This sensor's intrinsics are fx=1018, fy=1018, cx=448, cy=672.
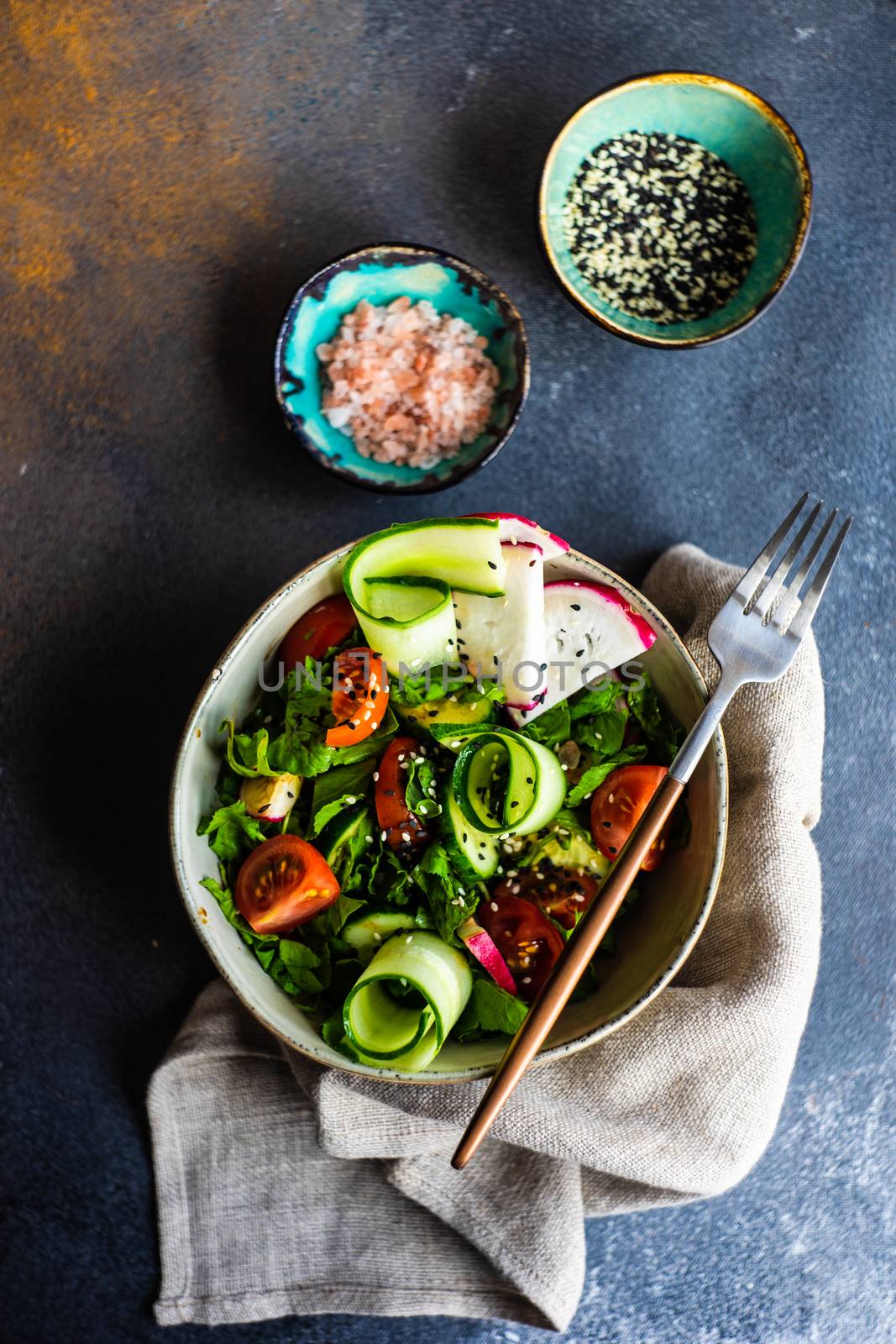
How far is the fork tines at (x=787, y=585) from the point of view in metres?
1.49

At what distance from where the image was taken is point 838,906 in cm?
188

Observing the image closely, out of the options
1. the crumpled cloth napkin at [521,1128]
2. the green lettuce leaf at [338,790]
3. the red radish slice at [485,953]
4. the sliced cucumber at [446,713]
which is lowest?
the crumpled cloth napkin at [521,1128]

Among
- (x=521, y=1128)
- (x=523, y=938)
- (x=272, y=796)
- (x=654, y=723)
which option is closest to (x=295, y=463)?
(x=272, y=796)

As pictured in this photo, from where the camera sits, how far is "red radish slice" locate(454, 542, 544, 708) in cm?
139

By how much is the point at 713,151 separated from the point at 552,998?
1.54 m

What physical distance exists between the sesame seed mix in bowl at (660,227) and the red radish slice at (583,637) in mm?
686

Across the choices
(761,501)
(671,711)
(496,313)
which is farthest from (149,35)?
(671,711)

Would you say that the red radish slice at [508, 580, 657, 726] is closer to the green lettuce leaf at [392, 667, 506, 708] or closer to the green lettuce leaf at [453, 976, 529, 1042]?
the green lettuce leaf at [392, 667, 506, 708]

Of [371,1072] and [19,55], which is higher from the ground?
[19,55]

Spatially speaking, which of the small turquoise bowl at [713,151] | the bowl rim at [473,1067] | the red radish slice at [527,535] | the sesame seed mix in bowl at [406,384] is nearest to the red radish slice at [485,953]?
the bowl rim at [473,1067]

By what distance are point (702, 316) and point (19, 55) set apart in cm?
134

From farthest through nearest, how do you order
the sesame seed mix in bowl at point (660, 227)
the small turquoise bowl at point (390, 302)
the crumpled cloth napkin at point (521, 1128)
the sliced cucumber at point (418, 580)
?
the sesame seed mix in bowl at point (660, 227), the small turquoise bowl at point (390, 302), the crumpled cloth napkin at point (521, 1128), the sliced cucumber at point (418, 580)

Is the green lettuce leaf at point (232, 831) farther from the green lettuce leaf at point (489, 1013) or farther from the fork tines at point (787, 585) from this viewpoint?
the fork tines at point (787, 585)

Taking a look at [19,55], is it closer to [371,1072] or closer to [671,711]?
[671,711]
